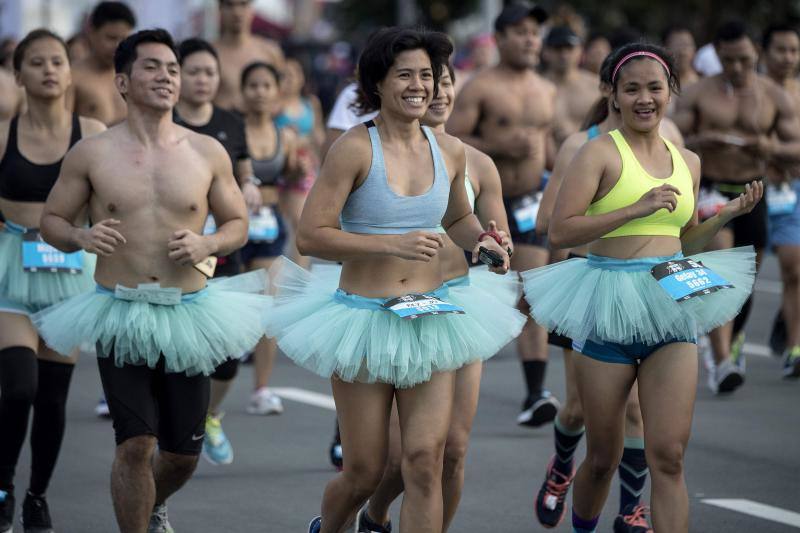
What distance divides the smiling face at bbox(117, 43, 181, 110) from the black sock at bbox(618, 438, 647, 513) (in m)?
2.36

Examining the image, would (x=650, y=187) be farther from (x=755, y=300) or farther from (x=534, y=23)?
(x=755, y=300)

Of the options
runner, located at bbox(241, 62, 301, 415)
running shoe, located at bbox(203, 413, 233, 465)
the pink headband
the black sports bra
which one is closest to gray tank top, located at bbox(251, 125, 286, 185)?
runner, located at bbox(241, 62, 301, 415)

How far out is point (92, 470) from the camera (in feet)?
27.9

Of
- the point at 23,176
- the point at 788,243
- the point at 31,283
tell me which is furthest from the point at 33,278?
the point at 788,243

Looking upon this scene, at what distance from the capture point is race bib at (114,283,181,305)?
246 inches

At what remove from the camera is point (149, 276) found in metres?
6.31

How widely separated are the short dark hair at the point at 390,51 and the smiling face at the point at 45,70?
79.5 inches

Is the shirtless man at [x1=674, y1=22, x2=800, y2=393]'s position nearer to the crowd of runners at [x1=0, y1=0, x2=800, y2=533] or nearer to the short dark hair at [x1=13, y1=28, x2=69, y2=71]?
the crowd of runners at [x1=0, y1=0, x2=800, y2=533]

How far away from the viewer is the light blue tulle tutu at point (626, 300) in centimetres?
600

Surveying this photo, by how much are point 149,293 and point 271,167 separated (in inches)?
170

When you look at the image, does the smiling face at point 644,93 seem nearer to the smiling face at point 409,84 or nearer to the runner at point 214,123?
the smiling face at point 409,84

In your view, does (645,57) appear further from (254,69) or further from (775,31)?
(775,31)

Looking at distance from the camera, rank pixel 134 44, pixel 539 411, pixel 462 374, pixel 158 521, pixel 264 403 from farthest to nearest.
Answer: pixel 264 403
pixel 539 411
pixel 158 521
pixel 134 44
pixel 462 374

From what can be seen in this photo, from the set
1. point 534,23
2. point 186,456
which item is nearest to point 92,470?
point 186,456
